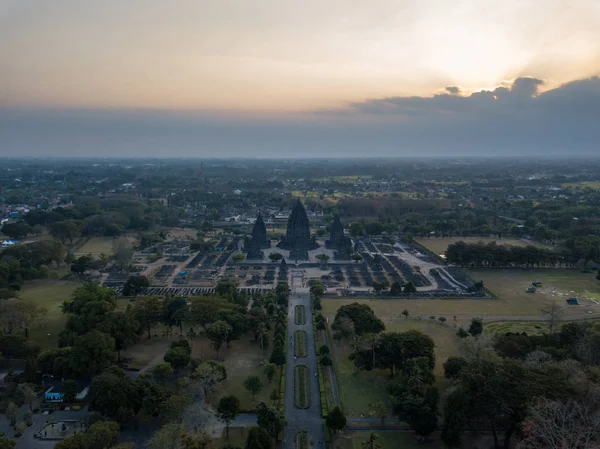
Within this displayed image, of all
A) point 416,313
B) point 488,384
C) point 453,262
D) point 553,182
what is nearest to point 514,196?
point 553,182

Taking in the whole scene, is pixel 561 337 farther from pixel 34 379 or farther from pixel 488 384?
pixel 34 379

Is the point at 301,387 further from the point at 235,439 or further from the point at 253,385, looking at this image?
the point at 235,439

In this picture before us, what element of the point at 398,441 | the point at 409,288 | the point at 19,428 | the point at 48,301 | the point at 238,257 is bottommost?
the point at 398,441

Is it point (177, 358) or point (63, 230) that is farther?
point (63, 230)

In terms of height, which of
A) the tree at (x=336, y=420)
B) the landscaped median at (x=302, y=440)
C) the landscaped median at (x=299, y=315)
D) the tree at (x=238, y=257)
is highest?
the tree at (x=238, y=257)

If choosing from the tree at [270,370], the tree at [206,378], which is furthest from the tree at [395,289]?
the tree at [206,378]

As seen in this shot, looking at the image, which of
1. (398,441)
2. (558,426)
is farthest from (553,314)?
(398,441)

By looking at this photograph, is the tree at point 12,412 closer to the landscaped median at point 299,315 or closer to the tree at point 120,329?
the tree at point 120,329
